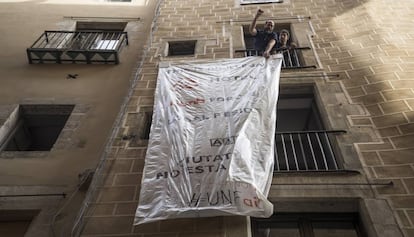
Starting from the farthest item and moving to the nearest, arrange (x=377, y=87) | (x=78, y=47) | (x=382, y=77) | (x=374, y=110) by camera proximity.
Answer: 1. (x=78, y=47)
2. (x=382, y=77)
3. (x=377, y=87)
4. (x=374, y=110)

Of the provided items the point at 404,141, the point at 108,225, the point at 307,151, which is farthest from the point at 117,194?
the point at 404,141

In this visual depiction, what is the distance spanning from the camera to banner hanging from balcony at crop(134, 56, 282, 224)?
3.68 metres

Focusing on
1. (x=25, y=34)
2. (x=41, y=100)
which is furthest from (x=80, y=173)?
(x=25, y=34)

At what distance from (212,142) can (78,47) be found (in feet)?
16.1

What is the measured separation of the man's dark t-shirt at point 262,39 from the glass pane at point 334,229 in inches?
133

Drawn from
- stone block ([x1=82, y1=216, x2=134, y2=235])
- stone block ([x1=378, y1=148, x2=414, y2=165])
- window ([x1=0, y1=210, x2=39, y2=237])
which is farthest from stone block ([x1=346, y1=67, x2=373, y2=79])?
window ([x1=0, y1=210, x2=39, y2=237])

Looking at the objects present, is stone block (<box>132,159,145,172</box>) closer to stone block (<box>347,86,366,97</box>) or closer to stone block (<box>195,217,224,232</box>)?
stone block (<box>195,217,224,232</box>)

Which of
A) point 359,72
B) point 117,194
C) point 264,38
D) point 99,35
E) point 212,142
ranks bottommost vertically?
point 117,194

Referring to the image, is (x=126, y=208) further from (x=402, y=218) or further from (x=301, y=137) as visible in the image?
(x=402, y=218)

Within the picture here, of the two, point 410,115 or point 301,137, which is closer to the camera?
point 410,115

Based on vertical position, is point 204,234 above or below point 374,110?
below

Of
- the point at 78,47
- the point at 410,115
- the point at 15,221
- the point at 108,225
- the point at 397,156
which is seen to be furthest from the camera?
the point at 78,47

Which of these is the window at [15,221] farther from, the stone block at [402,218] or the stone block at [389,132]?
the stone block at [389,132]

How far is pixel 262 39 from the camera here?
673 cm
